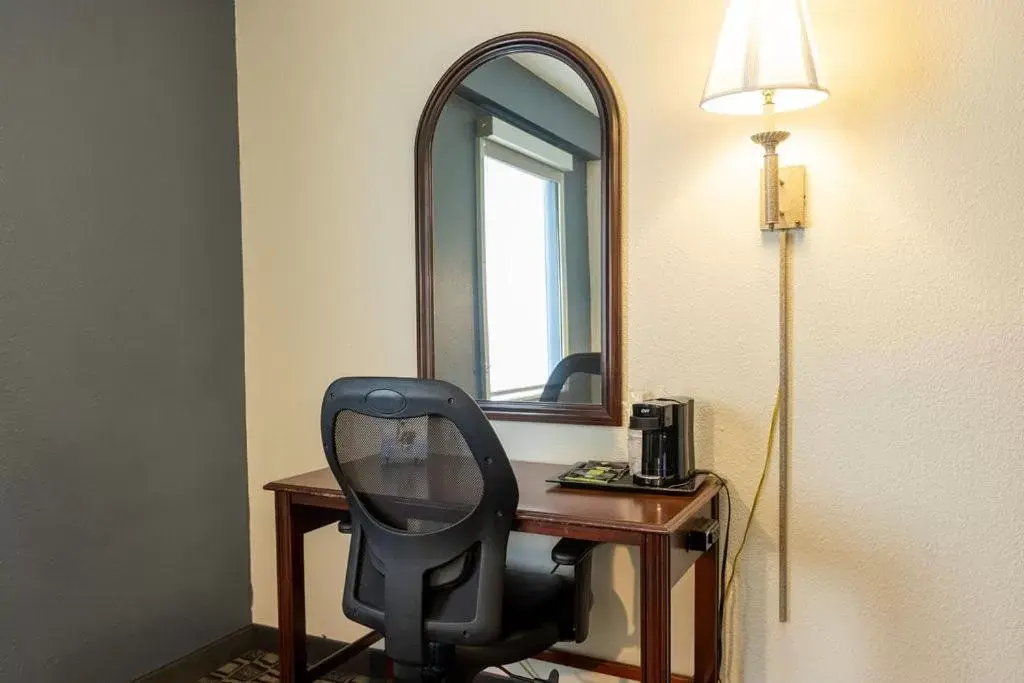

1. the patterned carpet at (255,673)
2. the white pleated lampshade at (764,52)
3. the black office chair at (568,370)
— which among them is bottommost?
the patterned carpet at (255,673)

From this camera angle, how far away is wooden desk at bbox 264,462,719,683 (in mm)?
1486

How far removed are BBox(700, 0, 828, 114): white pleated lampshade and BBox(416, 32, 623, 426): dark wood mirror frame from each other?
0.34 meters

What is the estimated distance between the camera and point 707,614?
1867mm

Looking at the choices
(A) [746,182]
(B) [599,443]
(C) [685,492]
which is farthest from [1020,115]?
(B) [599,443]

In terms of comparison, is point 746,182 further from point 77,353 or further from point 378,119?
point 77,353

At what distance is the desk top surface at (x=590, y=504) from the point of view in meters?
1.50

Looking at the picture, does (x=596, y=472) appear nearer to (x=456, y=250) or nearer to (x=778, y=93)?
(x=456, y=250)

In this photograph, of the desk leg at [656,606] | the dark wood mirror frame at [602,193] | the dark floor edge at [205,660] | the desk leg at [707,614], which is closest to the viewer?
the desk leg at [656,606]

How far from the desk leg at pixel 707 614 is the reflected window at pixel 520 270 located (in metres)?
0.59

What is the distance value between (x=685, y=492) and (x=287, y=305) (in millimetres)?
1430

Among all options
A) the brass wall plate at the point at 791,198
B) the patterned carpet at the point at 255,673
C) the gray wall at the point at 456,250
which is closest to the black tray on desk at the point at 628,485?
the gray wall at the point at 456,250

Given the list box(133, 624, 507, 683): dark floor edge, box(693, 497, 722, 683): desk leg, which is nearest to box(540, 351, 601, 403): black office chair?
box(693, 497, 722, 683): desk leg

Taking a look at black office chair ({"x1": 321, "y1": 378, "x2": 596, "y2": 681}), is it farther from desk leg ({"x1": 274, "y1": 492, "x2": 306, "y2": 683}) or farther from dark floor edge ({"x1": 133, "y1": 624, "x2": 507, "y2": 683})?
dark floor edge ({"x1": 133, "y1": 624, "x2": 507, "y2": 683})

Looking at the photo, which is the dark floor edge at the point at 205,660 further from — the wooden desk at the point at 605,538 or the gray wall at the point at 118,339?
the wooden desk at the point at 605,538
